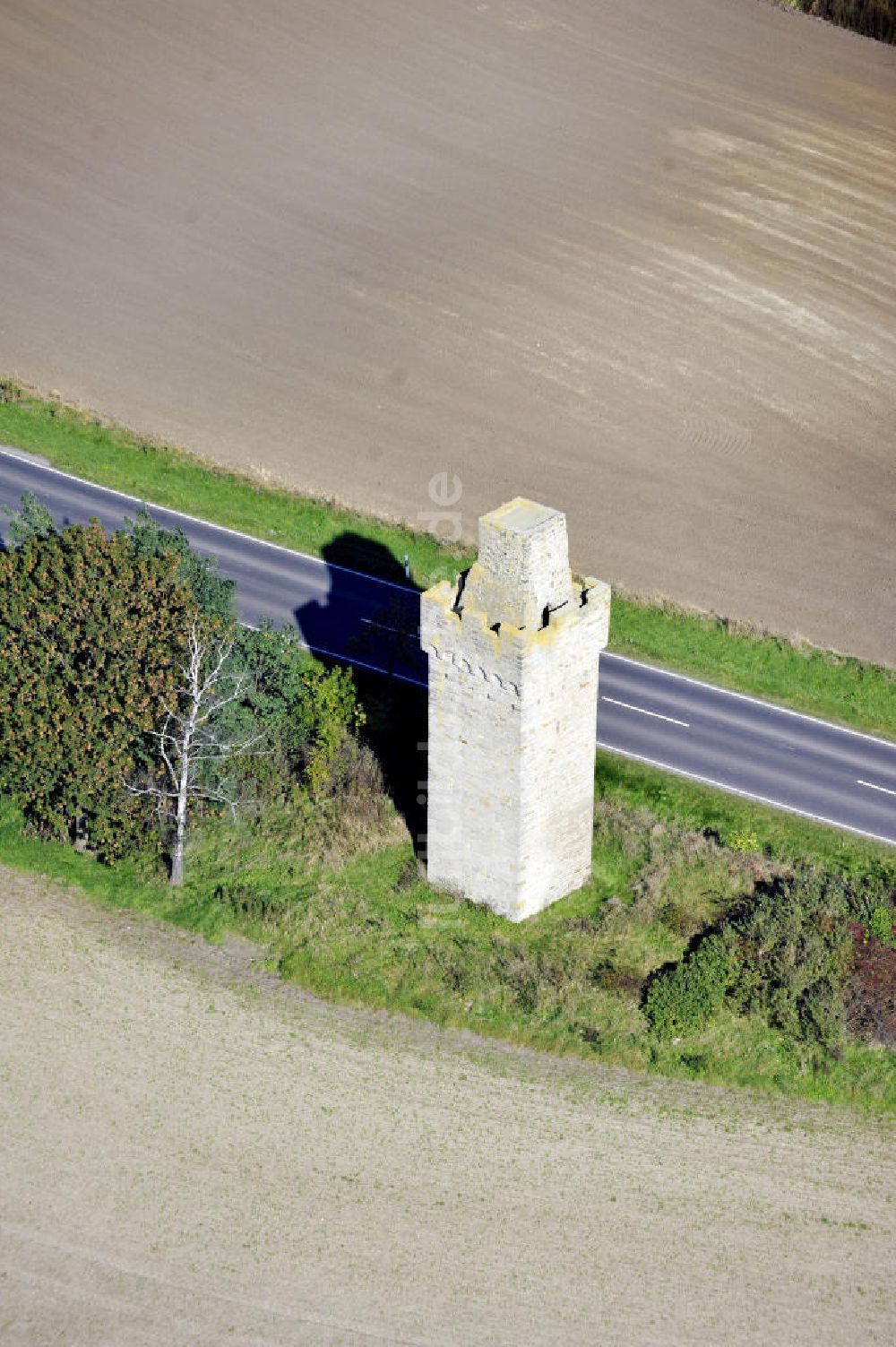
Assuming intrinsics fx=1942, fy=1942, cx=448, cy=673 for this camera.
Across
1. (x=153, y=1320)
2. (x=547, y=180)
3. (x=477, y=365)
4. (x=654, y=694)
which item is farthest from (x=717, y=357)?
(x=153, y=1320)

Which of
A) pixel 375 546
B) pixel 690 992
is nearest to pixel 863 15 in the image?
pixel 375 546

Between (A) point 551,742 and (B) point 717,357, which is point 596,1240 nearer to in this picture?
(A) point 551,742

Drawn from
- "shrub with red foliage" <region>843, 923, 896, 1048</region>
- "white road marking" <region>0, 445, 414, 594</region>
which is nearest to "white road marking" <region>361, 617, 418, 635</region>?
"white road marking" <region>0, 445, 414, 594</region>

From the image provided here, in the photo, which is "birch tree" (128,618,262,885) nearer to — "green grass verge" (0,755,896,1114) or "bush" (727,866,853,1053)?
"green grass verge" (0,755,896,1114)

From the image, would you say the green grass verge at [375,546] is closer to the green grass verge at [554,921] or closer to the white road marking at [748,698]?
the white road marking at [748,698]

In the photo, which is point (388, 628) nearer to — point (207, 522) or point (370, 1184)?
point (207, 522)

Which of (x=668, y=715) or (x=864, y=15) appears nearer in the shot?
(x=668, y=715)
